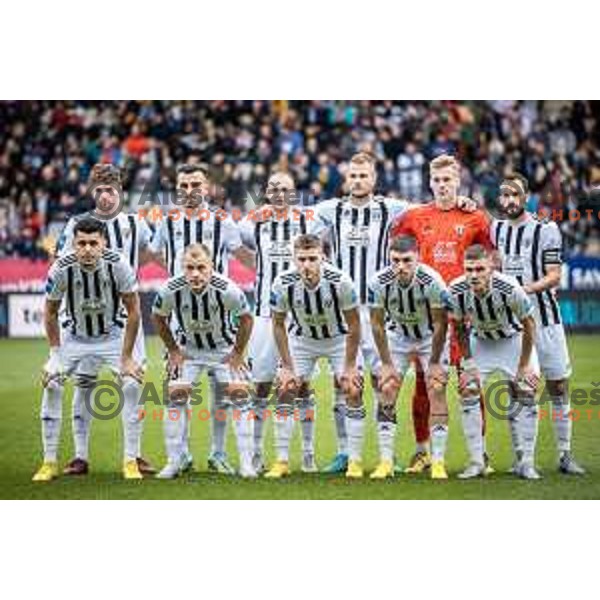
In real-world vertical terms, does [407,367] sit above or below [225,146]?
below

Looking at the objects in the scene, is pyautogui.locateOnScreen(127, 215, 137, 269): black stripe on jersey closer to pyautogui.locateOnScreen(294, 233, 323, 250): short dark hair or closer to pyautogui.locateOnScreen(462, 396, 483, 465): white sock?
pyautogui.locateOnScreen(294, 233, 323, 250): short dark hair

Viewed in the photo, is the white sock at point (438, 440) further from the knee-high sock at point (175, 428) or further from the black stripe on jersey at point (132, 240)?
the black stripe on jersey at point (132, 240)

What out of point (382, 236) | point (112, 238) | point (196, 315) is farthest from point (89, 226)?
point (382, 236)

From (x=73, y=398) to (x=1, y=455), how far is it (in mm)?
452

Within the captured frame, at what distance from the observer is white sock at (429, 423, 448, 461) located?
7.41 m

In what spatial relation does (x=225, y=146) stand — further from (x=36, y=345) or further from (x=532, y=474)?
(x=532, y=474)

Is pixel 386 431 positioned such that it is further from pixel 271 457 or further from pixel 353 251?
pixel 353 251

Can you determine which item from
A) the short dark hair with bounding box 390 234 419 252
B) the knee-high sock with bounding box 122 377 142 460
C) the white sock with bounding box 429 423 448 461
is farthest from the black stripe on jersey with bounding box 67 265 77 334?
the white sock with bounding box 429 423 448 461

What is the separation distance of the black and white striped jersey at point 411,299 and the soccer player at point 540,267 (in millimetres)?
355

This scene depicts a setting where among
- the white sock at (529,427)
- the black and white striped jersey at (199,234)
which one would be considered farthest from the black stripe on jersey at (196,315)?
the white sock at (529,427)

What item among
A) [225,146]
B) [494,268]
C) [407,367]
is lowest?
[407,367]

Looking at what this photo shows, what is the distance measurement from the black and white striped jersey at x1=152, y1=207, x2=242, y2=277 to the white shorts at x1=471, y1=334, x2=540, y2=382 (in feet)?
4.11

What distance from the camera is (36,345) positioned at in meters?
7.73
